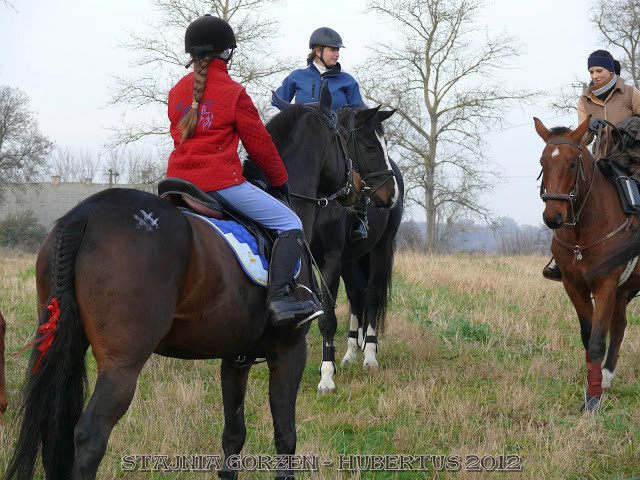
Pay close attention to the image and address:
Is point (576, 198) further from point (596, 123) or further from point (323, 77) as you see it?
point (323, 77)

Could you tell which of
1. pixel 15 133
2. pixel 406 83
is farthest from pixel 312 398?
pixel 15 133

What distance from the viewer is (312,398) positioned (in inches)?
247

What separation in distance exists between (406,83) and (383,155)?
26.8 m

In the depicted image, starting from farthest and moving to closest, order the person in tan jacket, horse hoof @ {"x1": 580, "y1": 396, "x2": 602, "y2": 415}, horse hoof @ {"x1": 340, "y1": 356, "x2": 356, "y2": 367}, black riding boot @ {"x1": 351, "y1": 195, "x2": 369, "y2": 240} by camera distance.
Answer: horse hoof @ {"x1": 340, "y1": 356, "x2": 356, "y2": 367}
the person in tan jacket
black riding boot @ {"x1": 351, "y1": 195, "x2": 369, "y2": 240}
horse hoof @ {"x1": 580, "y1": 396, "x2": 602, "y2": 415}

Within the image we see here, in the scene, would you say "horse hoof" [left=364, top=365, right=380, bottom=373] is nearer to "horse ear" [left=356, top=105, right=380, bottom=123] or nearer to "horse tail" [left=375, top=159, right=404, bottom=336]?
"horse tail" [left=375, top=159, right=404, bottom=336]

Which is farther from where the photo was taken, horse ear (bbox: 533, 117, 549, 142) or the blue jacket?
the blue jacket

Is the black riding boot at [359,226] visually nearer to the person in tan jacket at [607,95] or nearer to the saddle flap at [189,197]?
the person in tan jacket at [607,95]

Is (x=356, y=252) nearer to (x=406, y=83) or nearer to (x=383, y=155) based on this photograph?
(x=383, y=155)

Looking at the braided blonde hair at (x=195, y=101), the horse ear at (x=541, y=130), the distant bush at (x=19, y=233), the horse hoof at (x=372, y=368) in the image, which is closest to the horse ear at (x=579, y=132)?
the horse ear at (x=541, y=130)

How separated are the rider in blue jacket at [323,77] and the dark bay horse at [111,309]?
3.66 meters

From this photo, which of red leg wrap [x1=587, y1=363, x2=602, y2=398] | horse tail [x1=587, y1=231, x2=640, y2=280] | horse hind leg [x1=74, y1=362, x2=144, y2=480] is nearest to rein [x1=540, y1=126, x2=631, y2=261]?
horse tail [x1=587, y1=231, x2=640, y2=280]

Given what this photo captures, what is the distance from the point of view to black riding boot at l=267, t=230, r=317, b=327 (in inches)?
139

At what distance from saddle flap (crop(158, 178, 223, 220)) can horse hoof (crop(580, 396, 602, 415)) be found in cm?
391

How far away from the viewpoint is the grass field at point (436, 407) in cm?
454
